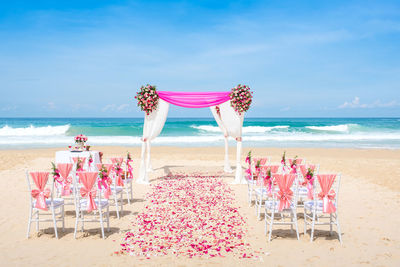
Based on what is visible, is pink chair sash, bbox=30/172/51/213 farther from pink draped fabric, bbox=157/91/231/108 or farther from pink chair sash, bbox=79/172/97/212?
pink draped fabric, bbox=157/91/231/108

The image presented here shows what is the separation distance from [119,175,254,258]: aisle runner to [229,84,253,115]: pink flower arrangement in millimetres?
2502

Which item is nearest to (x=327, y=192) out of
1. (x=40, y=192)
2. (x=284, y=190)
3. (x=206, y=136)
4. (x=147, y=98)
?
(x=284, y=190)

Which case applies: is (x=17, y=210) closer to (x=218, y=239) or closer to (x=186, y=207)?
(x=186, y=207)

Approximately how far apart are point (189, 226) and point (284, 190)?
1.79 meters

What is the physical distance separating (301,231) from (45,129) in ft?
120

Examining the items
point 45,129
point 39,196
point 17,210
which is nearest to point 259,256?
point 39,196

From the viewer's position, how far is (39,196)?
4.91 metres

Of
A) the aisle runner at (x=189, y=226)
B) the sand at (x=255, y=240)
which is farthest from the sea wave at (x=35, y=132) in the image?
the aisle runner at (x=189, y=226)

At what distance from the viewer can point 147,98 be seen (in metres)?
9.25

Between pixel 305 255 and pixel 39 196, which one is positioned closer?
pixel 305 255

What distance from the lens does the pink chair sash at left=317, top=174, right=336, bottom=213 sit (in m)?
4.80

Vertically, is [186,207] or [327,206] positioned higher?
[327,206]

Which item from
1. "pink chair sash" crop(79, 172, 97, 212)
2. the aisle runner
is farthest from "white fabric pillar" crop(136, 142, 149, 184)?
"pink chair sash" crop(79, 172, 97, 212)

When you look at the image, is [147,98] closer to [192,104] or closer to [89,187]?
[192,104]
